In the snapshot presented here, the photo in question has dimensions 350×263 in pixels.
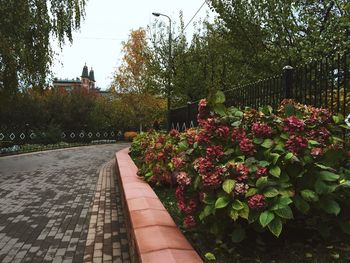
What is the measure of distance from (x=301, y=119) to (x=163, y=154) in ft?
13.0

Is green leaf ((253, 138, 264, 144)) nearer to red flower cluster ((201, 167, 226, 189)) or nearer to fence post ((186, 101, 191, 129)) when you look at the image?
red flower cluster ((201, 167, 226, 189))

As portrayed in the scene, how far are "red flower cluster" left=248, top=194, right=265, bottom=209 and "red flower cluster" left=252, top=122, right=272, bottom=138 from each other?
0.72 metres

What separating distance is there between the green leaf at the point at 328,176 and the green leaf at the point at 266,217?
55 centimetres

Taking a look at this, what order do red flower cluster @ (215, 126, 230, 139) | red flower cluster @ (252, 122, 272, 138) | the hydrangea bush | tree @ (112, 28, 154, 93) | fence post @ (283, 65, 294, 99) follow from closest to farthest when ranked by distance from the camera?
1. the hydrangea bush
2. red flower cluster @ (252, 122, 272, 138)
3. red flower cluster @ (215, 126, 230, 139)
4. fence post @ (283, 65, 294, 99)
5. tree @ (112, 28, 154, 93)

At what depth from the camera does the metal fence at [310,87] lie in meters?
4.67

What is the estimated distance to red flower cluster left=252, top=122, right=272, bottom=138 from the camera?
141 inches

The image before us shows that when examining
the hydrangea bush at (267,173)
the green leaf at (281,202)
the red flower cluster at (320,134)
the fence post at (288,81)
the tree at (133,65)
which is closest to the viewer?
the green leaf at (281,202)

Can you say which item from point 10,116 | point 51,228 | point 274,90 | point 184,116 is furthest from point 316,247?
point 10,116

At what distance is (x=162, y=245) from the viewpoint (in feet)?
11.1

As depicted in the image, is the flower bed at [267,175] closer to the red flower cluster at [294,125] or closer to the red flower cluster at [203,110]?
the red flower cluster at [294,125]

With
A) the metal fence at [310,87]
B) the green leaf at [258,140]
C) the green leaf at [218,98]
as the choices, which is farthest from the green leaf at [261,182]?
the metal fence at [310,87]

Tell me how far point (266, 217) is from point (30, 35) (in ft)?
42.8

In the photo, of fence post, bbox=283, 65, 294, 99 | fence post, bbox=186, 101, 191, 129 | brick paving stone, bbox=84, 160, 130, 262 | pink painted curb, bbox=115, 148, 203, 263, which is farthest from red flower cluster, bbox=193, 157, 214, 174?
fence post, bbox=186, 101, 191, 129

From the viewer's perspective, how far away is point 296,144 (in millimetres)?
3297
